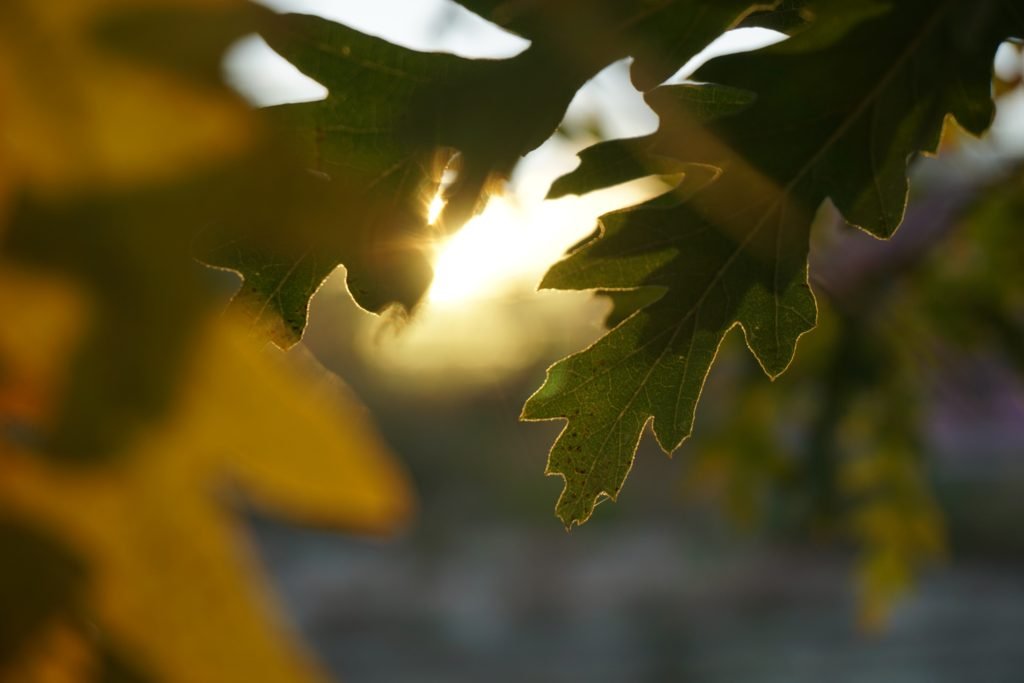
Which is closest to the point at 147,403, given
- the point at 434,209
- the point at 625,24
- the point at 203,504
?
the point at 203,504

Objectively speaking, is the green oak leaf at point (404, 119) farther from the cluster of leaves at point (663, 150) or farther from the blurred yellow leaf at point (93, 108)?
the blurred yellow leaf at point (93, 108)

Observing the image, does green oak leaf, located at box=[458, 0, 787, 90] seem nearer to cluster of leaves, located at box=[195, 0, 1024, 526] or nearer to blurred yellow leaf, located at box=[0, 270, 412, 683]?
cluster of leaves, located at box=[195, 0, 1024, 526]

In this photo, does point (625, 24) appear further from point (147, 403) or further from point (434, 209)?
point (147, 403)

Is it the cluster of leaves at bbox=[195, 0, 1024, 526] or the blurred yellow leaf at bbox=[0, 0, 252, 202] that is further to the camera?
the cluster of leaves at bbox=[195, 0, 1024, 526]

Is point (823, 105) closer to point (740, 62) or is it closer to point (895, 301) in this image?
point (740, 62)

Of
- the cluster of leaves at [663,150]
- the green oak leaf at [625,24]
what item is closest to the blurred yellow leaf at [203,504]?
the cluster of leaves at [663,150]

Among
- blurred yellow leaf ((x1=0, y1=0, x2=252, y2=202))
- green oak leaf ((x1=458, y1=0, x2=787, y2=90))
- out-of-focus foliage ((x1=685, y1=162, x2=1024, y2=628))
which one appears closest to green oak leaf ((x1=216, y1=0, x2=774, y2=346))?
green oak leaf ((x1=458, y1=0, x2=787, y2=90))

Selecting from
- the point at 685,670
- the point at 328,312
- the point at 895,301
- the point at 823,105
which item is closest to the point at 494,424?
the point at 328,312
